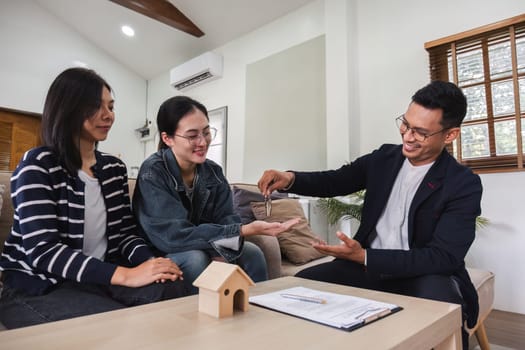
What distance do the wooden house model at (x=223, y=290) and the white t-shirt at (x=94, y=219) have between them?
547mm

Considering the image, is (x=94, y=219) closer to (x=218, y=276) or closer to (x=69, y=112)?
(x=69, y=112)

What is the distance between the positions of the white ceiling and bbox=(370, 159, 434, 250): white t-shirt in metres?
2.77

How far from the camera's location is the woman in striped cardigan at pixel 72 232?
98 cm

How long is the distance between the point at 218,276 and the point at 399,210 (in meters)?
0.82

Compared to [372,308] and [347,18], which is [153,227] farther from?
[347,18]

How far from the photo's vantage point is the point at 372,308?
0.82m

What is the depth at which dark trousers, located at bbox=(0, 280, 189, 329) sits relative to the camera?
93 cm

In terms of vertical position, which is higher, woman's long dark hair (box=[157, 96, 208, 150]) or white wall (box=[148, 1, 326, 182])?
white wall (box=[148, 1, 326, 182])

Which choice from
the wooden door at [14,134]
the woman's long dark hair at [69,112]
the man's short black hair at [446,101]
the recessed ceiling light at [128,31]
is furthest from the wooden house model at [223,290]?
the recessed ceiling light at [128,31]

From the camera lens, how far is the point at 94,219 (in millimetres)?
1188

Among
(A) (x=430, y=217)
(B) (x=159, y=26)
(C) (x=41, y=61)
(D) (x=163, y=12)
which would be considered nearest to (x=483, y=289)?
(A) (x=430, y=217)

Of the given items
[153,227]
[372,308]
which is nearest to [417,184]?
[372,308]

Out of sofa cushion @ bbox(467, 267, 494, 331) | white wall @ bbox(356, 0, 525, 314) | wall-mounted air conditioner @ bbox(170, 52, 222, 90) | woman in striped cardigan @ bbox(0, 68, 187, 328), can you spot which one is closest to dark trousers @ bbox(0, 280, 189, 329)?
woman in striped cardigan @ bbox(0, 68, 187, 328)

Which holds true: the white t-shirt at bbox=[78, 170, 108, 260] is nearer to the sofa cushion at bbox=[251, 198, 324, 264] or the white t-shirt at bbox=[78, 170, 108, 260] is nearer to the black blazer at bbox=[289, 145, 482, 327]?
the black blazer at bbox=[289, 145, 482, 327]
